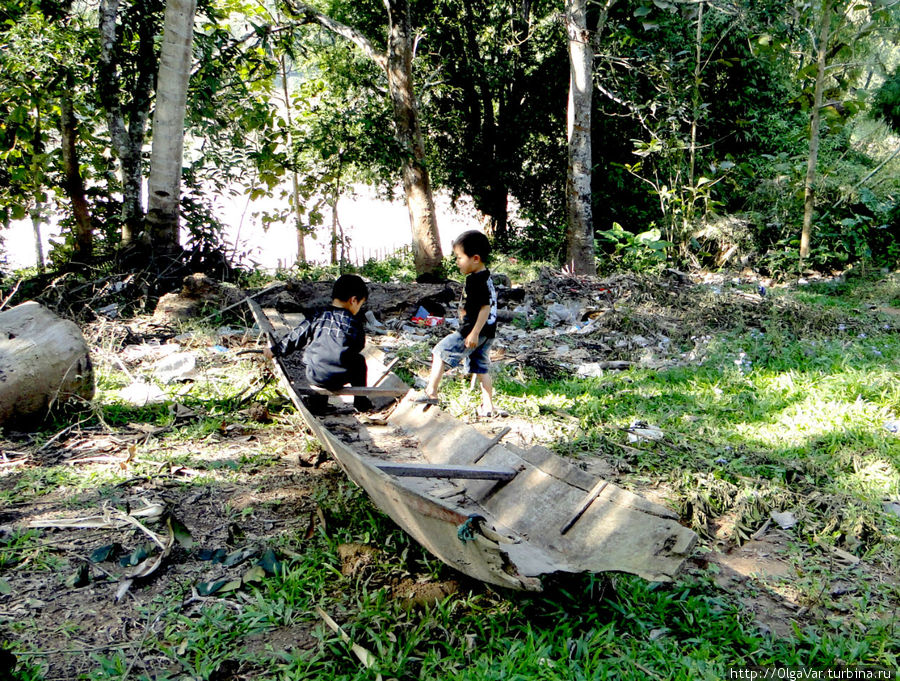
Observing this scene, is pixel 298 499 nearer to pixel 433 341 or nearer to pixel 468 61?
pixel 433 341

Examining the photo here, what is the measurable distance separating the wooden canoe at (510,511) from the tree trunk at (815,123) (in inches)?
334

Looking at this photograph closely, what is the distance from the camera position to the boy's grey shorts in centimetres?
475

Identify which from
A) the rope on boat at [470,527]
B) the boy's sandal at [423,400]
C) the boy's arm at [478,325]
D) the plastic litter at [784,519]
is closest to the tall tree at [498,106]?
the boy's arm at [478,325]

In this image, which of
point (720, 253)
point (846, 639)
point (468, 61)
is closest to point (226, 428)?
point (846, 639)

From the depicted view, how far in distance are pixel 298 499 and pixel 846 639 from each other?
276cm

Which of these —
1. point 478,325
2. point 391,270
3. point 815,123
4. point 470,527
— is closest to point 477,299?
point 478,325

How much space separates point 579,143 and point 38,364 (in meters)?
9.24

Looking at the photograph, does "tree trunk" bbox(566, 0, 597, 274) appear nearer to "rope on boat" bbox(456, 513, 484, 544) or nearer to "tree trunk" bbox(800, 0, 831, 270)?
"tree trunk" bbox(800, 0, 831, 270)

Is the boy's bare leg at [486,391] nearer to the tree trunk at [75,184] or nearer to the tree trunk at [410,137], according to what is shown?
the tree trunk at [75,184]

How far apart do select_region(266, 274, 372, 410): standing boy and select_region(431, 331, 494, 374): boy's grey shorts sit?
0.60m

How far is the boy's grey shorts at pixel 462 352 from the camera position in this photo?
4.75 meters

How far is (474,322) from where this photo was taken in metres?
4.71

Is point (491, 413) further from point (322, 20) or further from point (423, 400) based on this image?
point (322, 20)

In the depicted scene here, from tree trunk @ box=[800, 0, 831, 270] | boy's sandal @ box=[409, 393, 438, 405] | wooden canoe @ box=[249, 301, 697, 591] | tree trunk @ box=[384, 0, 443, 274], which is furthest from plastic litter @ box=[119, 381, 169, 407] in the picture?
tree trunk @ box=[800, 0, 831, 270]
